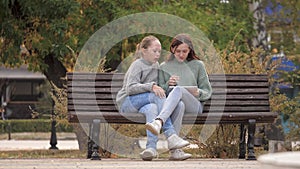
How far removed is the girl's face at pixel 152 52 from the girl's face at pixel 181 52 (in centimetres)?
24

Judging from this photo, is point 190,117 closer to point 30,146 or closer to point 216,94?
point 216,94

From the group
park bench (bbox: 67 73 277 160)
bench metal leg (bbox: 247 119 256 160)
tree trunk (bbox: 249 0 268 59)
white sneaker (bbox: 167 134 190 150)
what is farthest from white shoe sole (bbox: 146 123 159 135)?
tree trunk (bbox: 249 0 268 59)

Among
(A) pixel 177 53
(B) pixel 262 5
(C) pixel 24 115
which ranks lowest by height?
(C) pixel 24 115

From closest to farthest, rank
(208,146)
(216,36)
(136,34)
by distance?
(208,146)
(136,34)
(216,36)

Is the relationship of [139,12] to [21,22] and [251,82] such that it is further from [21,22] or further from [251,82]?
[251,82]

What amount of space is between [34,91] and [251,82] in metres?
46.8

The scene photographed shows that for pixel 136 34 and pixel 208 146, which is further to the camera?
pixel 136 34

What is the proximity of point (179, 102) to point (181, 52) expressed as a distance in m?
0.74

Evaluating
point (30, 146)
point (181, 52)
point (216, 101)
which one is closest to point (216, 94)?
point (216, 101)

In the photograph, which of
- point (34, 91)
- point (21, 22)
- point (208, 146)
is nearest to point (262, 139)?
point (208, 146)

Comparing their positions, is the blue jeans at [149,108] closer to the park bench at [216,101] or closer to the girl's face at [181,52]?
the park bench at [216,101]

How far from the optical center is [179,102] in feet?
29.0

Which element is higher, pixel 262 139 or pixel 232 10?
pixel 232 10

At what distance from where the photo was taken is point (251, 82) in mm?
10086
